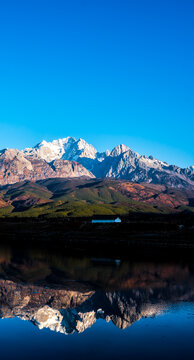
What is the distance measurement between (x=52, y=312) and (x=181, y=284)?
27.5 metres

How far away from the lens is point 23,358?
1129 inches

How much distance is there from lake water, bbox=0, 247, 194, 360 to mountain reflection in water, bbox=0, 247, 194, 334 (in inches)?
4.5

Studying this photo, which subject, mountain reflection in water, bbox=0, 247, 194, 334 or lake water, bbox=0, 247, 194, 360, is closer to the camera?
lake water, bbox=0, 247, 194, 360

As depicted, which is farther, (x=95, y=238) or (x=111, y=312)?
(x=95, y=238)

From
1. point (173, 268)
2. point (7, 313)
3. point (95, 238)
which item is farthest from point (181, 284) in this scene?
point (95, 238)

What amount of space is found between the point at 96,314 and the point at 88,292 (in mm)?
10988

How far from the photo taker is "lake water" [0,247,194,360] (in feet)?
101

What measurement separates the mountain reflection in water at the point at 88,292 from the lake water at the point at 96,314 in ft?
0.38

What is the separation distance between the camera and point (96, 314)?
136 ft

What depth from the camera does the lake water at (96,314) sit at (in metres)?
30.8

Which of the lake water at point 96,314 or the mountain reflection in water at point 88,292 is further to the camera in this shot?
the mountain reflection in water at point 88,292

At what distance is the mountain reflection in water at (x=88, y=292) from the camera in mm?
40594

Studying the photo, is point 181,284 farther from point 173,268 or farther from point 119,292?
point 173,268

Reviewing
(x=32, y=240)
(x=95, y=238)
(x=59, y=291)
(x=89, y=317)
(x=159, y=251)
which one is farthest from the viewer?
(x=32, y=240)
